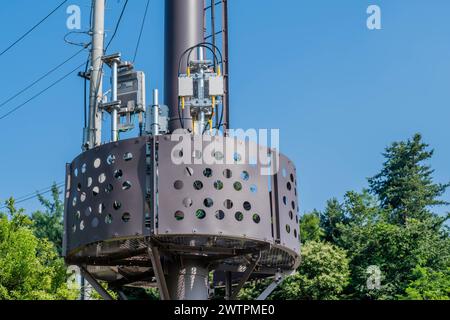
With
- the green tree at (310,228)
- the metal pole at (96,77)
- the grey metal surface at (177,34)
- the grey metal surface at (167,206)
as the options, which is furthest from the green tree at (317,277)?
the grey metal surface at (167,206)

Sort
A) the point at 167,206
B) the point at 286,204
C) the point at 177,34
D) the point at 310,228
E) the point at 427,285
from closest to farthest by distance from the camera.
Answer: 1. the point at 167,206
2. the point at 286,204
3. the point at 177,34
4. the point at 427,285
5. the point at 310,228

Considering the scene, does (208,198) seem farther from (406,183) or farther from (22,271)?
(406,183)

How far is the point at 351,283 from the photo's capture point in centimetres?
5303

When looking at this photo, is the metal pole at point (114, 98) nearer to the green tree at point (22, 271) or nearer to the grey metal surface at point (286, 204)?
the grey metal surface at point (286, 204)

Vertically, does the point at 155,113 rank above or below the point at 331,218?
below

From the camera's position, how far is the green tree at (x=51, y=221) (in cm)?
6525

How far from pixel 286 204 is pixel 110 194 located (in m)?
3.14

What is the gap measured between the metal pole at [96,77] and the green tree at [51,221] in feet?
144

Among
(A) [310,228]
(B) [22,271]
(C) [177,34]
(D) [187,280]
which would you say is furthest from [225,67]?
(A) [310,228]

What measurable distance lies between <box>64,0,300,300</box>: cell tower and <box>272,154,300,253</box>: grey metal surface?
0.8 inches

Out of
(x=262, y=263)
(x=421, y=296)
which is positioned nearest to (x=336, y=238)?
(x=421, y=296)

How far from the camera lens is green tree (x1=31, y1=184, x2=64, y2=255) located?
214ft

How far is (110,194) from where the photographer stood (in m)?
13.5
